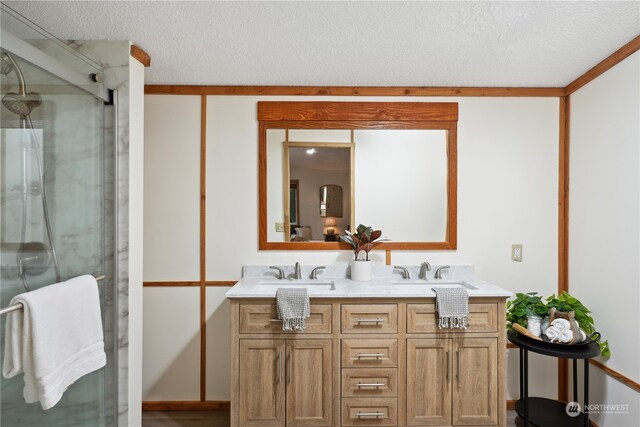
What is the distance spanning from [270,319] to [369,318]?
57cm

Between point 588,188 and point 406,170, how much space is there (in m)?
1.17

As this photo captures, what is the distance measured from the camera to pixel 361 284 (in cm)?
217

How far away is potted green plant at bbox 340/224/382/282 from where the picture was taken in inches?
89.2

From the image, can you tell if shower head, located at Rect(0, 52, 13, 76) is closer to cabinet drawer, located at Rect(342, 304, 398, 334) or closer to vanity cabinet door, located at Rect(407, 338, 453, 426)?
cabinet drawer, located at Rect(342, 304, 398, 334)

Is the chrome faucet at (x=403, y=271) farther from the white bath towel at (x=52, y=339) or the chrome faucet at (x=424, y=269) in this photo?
the white bath towel at (x=52, y=339)

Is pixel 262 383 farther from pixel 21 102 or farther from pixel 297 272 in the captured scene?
pixel 21 102

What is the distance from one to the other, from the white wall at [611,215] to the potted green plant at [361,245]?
137cm

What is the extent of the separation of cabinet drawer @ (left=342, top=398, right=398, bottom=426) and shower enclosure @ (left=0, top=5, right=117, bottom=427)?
1.28 metres

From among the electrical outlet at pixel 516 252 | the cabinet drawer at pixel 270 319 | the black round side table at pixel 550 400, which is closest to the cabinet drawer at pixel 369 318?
the cabinet drawer at pixel 270 319

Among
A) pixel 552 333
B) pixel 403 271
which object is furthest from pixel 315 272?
pixel 552 333

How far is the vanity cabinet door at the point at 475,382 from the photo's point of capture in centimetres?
187

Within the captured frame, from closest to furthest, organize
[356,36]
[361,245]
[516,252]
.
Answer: [356,36] → [361,245] → [516,252]

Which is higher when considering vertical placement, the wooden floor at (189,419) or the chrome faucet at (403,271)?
the chrome faucet at (403,271)

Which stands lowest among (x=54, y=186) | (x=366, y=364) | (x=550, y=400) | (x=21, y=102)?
(x=550, y=400)
